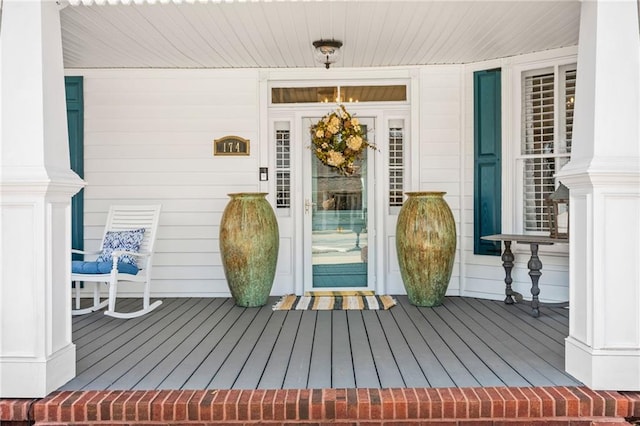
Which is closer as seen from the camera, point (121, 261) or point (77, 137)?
point (121, 261)

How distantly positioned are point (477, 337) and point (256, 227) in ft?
7.08

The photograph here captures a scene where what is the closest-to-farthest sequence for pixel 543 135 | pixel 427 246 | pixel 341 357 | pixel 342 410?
pixel 342 410 → pixel 341 357 → pixel 427 246 → pixel 543 135

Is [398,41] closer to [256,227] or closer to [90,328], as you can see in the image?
[256,227]

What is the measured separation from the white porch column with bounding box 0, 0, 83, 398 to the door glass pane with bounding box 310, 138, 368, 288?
10.3 feet

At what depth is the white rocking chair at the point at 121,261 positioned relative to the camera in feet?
14.1

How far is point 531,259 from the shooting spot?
14.6ft

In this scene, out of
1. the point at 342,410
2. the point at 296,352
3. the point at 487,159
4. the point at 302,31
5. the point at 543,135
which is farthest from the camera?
the point at 487,159

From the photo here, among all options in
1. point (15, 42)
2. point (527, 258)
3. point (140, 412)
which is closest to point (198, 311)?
point (140, 412)

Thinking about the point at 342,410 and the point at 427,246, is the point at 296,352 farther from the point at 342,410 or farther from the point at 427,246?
the point at 427,246

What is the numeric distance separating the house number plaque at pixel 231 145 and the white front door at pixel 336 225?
2.15 ft

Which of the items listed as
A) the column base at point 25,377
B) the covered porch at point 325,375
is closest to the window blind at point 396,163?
the covered porch at point 325,375

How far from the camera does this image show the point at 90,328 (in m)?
4.07

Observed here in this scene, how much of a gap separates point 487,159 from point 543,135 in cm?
55

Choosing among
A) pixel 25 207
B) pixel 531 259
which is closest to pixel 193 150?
pixel 25 207
